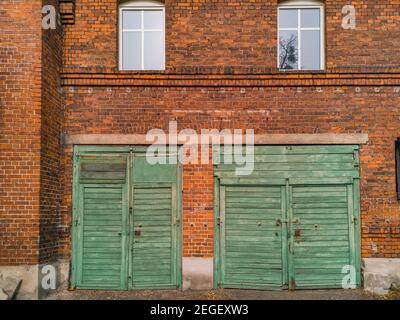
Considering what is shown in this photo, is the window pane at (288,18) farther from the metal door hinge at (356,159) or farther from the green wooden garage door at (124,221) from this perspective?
the green wooden garage door at (124,221)

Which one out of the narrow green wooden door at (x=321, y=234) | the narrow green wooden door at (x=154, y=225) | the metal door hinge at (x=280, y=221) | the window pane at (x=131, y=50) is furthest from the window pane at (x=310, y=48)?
the narrow green wooden door at (x=154, y=225)

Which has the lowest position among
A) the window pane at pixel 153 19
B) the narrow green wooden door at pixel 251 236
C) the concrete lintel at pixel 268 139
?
the narrow green wooden door at pixel 251 236

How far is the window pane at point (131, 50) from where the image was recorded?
9609 millimetres

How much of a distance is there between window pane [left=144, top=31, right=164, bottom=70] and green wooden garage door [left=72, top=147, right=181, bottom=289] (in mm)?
1856

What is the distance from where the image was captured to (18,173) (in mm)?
8422

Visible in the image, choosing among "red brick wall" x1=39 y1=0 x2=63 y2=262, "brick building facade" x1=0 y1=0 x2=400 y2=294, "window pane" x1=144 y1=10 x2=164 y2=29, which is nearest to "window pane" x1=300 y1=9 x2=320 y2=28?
"brick building facade" x1=0 y1=0 x2=400 y2=294

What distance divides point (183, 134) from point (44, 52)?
3065 mm

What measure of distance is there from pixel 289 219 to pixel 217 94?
2.89 metres

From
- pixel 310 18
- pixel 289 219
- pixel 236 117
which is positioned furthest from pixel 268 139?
pixel 310 18

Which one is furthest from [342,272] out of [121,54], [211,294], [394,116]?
[121,54]

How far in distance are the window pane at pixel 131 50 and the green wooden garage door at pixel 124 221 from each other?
1809 millimetres

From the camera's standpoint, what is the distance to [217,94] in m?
9.30

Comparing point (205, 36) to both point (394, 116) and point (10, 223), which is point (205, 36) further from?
point (10, 223)

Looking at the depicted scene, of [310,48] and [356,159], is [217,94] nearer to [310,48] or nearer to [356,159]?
[310,48]
